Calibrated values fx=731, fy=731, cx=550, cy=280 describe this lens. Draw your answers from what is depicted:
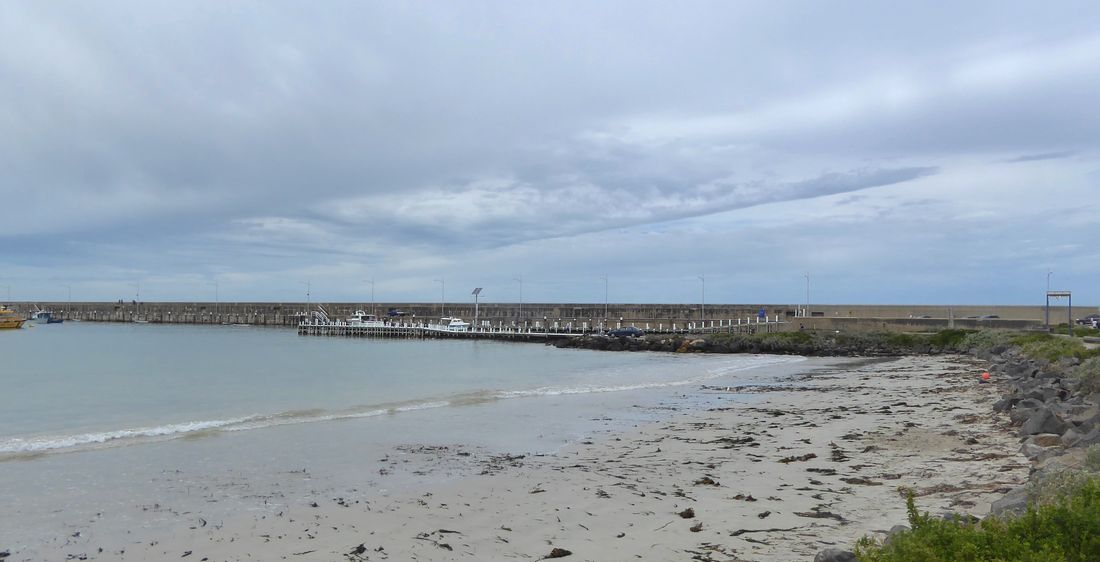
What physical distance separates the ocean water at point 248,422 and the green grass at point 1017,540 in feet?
24.8

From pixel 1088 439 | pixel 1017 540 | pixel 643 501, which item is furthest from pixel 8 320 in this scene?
pixel 1017 540

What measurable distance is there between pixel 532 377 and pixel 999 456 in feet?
78.3

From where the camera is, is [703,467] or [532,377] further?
[532,377]

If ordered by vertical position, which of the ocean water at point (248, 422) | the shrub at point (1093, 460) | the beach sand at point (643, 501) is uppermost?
the shrub at point (1093, 460)

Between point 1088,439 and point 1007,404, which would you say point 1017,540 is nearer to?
point 1088,439

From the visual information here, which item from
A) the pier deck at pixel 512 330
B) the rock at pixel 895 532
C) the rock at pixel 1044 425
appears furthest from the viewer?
the pier deck at pixel 512 330

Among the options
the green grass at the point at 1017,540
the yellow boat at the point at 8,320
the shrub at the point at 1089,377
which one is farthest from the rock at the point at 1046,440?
the yellow boat at the point at 8,320

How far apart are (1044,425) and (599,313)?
93.0m

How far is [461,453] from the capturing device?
13188 mm

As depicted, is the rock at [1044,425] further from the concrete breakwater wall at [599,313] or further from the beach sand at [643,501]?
the concrete breakwater wall at [599,313]

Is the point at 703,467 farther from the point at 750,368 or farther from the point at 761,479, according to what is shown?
the point at 750,368

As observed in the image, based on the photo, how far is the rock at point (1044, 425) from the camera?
11.8m

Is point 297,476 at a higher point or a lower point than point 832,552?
lower

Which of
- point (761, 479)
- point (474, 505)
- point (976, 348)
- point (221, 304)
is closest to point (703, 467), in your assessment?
point (761, 479)
